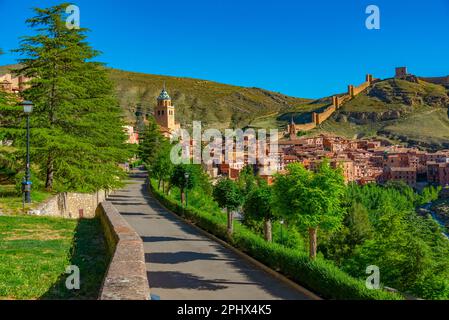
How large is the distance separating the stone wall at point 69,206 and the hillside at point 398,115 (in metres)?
127

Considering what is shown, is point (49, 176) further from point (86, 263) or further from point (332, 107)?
point (332, 107)

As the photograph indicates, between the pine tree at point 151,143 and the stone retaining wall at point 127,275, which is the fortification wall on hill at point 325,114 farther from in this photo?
the stone retaining wall at point 127,275

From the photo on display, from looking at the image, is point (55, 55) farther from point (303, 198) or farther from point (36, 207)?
point (303, 198)

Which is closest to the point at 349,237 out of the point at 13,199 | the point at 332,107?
the point at 13,199

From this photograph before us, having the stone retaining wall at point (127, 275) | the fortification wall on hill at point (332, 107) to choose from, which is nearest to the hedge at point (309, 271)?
the stone retaining wall at point (127, 275)

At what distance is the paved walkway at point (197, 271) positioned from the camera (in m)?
10.6

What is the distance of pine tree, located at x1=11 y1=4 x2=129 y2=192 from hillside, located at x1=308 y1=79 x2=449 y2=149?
423 feet

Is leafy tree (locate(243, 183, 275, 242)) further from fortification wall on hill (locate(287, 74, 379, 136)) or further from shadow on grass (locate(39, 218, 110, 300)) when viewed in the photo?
fortification wall on hill (locate(287, 74, 379, 136))

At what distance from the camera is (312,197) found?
12570 millimetres

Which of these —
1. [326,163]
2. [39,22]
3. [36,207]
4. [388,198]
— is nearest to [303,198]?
[326,163]

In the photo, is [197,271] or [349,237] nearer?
[197,271]

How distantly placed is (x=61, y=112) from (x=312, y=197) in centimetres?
1331

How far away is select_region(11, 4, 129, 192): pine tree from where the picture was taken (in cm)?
2030

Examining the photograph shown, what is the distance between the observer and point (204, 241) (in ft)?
59.8
